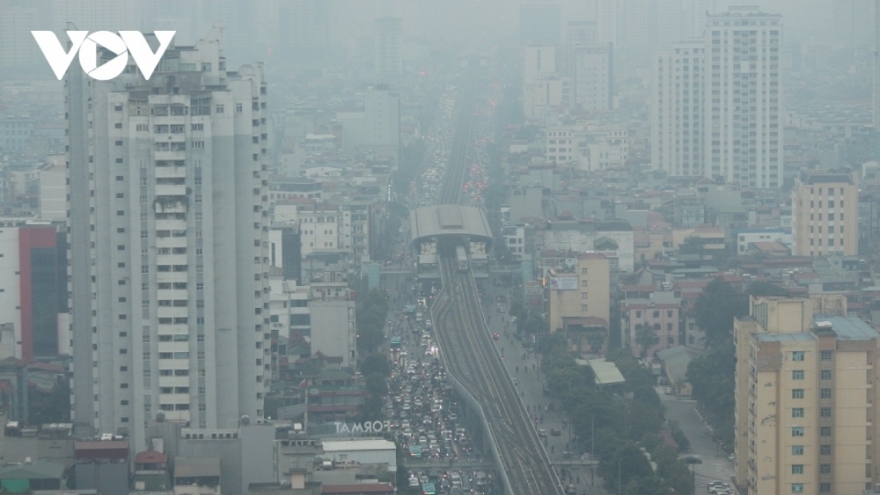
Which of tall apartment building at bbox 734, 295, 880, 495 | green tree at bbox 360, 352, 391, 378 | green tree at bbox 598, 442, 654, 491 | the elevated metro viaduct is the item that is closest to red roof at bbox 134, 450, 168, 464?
tall apartment building at bbox 734, 295, 880, 495

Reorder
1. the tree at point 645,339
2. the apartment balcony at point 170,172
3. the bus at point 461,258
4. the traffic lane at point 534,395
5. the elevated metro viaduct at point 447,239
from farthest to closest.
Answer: the bus at point 461,258 → the elevated metro viaduct at point 447,239 → the tree at point 645,339 → the traffic lane at point 534,395 → the apartment balcony at point 170,172

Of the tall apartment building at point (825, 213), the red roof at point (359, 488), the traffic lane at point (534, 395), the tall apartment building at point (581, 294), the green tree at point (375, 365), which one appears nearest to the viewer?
the red roof at point (359, 488)

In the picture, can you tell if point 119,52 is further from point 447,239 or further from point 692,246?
point 692,246

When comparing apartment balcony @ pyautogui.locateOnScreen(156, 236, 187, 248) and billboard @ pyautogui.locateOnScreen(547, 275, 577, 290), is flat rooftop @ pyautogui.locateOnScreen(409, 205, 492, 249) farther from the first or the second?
apartment balcony @ pyautogui.locateOnScreen(156, 236, 187, 248)

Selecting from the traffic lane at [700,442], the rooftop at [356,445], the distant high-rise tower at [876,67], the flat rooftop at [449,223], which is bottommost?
the traffic lane at [700,442]

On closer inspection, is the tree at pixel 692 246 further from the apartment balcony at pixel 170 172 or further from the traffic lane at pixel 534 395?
the apartment balcony at pixel 170 172

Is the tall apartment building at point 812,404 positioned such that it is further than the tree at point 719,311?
No

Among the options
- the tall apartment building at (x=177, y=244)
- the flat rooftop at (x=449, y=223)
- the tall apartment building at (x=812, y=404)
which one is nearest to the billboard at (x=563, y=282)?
the flat rooftop at (x=449, y=223)

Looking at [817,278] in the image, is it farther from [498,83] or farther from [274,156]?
[498,83]

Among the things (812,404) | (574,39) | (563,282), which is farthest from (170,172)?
(574,39)

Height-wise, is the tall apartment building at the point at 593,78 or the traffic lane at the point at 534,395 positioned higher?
the tall apartment building at the point at 593,78
